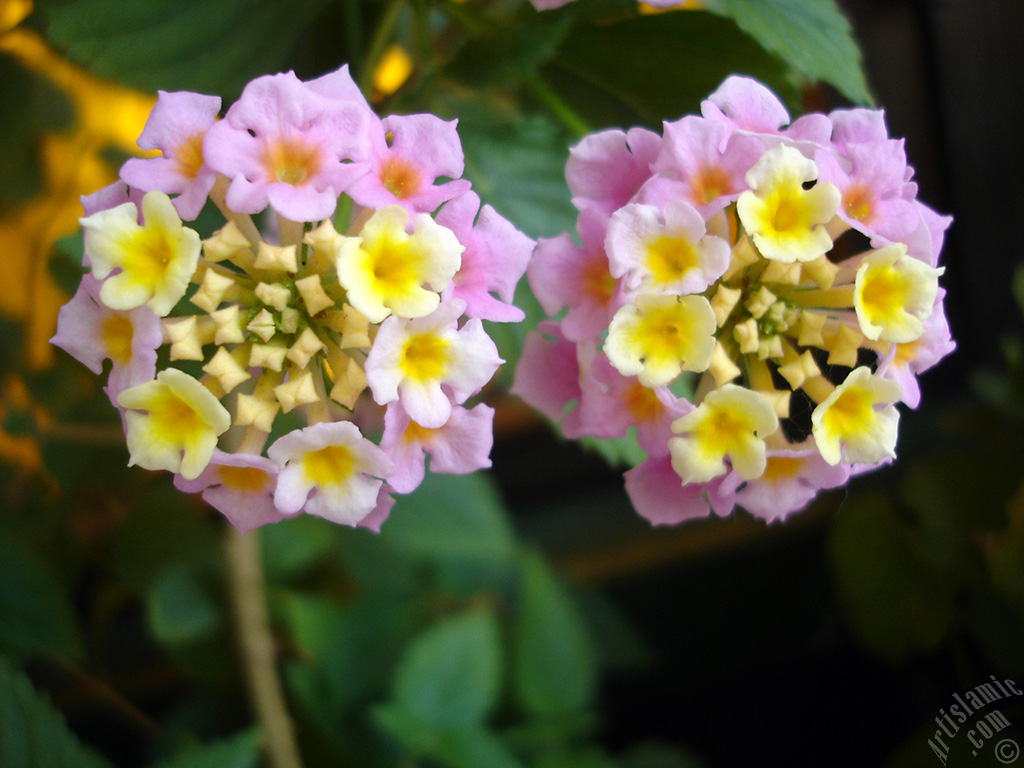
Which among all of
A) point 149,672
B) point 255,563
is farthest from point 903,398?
point 149,672

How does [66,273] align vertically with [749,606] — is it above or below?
above

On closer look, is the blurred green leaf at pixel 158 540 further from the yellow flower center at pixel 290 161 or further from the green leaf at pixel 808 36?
the green leaf at pixel 808 36

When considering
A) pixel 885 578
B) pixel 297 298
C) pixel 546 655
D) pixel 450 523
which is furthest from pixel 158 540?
pixel 885 578

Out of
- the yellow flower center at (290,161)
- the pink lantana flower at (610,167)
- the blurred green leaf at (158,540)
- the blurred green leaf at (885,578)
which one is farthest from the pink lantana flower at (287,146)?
the blurred green leaf at (885,578)

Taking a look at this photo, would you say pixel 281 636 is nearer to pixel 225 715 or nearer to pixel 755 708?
pixel 225 715

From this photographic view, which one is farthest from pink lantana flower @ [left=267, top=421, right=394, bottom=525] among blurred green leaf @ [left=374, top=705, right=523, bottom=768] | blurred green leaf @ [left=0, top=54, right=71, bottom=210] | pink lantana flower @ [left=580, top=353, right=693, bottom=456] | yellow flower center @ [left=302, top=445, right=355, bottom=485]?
blurred green leaf @ [left=0, top=54, right=71, bottom=210]

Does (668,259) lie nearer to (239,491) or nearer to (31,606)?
(239,491)
